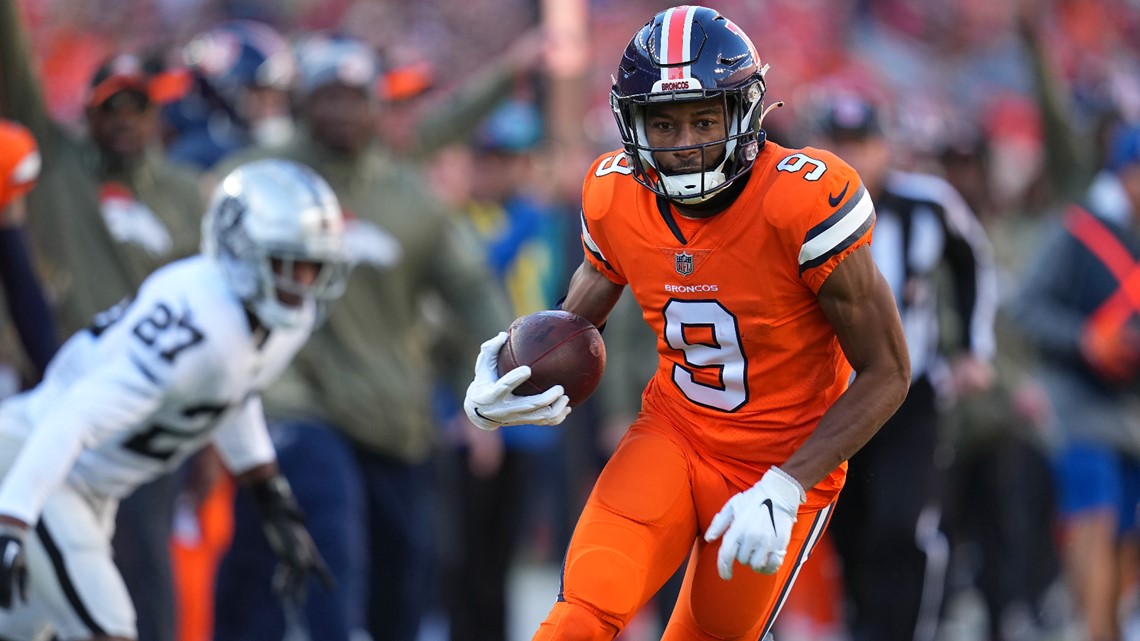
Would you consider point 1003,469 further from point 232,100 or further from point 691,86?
point 691,86

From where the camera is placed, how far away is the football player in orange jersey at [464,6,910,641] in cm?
373

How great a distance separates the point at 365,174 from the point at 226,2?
8.32 metres

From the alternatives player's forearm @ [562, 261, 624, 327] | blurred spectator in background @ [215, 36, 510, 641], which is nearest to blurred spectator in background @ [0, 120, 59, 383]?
blurred spectator in background @ [215, 36, 510, 641]

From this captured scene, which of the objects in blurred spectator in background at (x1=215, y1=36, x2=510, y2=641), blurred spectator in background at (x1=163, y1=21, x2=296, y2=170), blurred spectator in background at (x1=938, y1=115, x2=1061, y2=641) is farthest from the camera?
blurred spectator in background at (x1=938, y1=115, x2=1061, y2=641)

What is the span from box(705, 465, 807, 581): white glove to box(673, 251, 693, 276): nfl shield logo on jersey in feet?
1.67

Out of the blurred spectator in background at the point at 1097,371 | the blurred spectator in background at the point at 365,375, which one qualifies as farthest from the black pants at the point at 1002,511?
the blurred spectator in background at the point at 365,375

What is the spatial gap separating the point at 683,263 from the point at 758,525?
25.5 inches

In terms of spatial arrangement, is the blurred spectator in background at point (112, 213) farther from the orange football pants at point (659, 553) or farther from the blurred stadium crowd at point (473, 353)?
the orange football pants at point (659, 553)

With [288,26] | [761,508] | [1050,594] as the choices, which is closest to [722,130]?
[761,508]

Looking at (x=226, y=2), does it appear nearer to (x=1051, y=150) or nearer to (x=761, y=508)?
(x=1051, y=150)

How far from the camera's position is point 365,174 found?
6512 millimetres

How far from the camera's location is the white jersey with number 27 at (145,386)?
14.6 feet

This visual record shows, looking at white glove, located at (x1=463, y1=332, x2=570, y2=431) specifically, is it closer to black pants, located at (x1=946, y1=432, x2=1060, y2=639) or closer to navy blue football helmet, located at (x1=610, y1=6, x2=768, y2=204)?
navy blue football helmet, located at (x1=610, y1=6, x2=768, y2=204)

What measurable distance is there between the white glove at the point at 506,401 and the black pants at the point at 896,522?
245 cm
